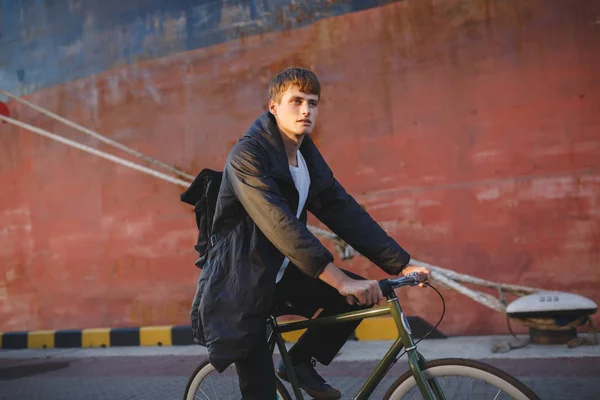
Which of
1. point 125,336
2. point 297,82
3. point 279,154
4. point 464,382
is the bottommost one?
point 125,336

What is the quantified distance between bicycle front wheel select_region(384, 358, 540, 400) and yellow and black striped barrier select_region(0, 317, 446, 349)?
13.3 feet

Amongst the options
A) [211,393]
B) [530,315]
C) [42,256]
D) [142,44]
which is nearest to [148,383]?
[211,393]

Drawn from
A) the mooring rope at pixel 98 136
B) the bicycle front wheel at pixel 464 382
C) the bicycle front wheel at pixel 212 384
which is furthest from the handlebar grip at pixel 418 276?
the mooring rope at pixel 98 136

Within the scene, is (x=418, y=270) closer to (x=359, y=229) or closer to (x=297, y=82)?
(x=359, y=229)

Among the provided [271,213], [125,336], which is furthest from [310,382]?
[125,336]

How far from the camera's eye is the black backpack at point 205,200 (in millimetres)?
2438

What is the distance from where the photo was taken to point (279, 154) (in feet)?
7.77

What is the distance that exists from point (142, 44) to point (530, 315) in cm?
547

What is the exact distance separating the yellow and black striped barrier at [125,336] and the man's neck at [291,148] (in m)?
3.99

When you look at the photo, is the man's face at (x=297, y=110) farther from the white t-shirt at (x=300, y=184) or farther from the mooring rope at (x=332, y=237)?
the mooring rope at (x=332, y=237)

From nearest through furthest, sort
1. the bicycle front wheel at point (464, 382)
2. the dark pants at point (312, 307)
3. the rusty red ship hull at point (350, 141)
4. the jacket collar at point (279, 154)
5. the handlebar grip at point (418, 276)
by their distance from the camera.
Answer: the bicycle front wheel at point (464, 382), the handlebar grip at point (418, 276), the jacket collar at point (279, 154), the dark pants at point (312, 307), the rusty red ship hull at point (350, 141)

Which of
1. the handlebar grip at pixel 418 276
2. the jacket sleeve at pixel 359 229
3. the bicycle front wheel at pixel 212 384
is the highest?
the jacket sleeve at pixel 359 229

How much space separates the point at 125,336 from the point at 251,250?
562 centimetres

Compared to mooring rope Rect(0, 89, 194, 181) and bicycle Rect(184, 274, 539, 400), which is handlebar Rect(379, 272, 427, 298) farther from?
mooring rope Rect(0, 89, 194, 181)
